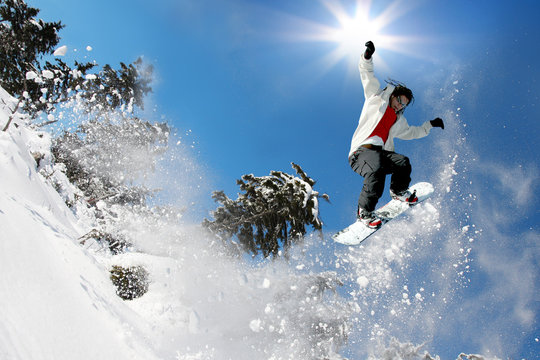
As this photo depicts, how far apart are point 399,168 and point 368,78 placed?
1.59 meters

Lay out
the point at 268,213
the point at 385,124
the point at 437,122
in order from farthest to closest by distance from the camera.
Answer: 1. the point at 268,213
2. the point at 437,122
3. the point at 385,124

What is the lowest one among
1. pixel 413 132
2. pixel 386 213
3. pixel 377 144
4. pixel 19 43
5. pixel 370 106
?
pixel 386 213

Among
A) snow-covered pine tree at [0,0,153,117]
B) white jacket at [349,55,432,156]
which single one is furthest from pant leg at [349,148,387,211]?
snow-covered pine tree at [0,0,153,117]

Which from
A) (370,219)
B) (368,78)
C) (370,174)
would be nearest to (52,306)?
(370,174)

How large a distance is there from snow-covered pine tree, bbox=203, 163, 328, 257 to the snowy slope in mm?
Result: 5087

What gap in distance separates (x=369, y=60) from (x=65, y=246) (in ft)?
18.1

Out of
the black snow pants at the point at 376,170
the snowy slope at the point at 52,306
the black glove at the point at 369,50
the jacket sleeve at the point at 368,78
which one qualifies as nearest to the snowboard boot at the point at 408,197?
the black snow pants at the point at 376,170

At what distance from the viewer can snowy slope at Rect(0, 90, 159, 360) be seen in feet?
7.18

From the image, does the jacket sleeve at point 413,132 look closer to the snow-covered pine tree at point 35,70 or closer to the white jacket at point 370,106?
the white jacket at point 370,106

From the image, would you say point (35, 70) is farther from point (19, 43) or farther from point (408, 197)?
point (408, 197)

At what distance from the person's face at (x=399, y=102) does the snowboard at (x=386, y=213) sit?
4.56 ft

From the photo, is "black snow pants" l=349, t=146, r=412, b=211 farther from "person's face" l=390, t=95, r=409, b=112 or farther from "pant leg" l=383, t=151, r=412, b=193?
"person's face" l=390, t=95, r=409, b=112

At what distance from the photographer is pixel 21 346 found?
2.01 m

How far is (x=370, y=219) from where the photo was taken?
5.26 m
